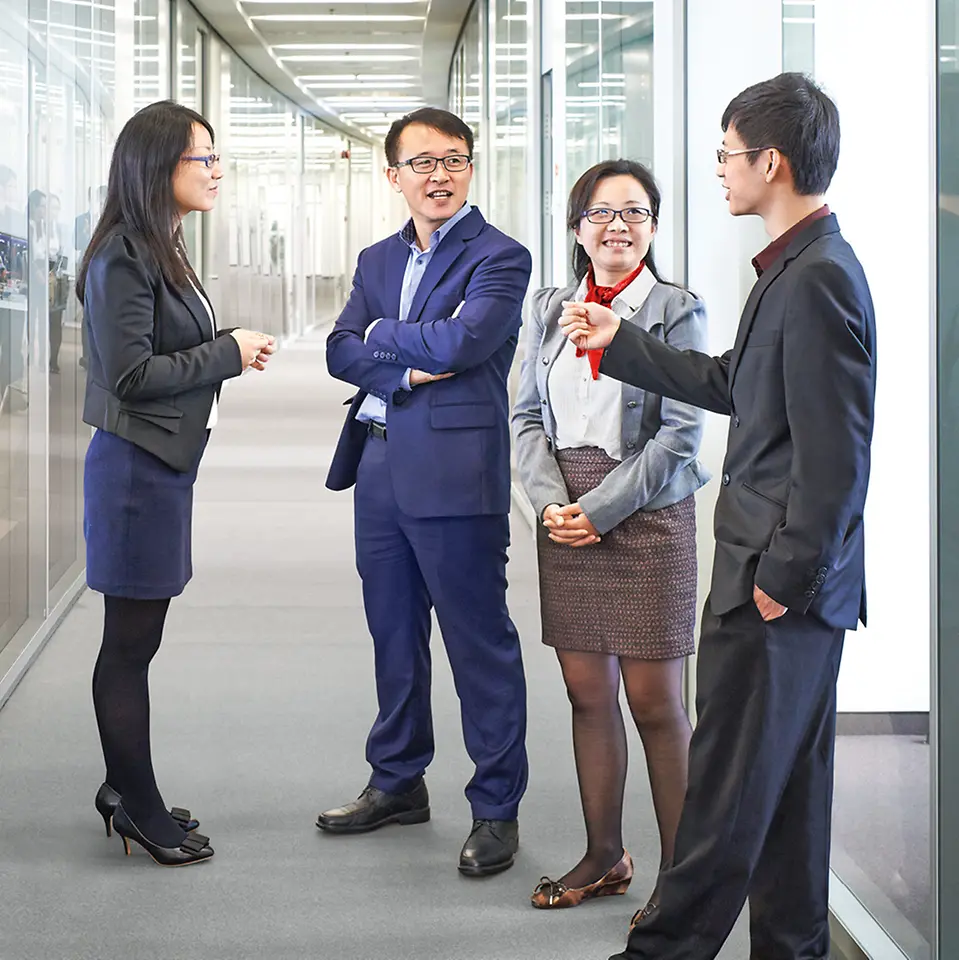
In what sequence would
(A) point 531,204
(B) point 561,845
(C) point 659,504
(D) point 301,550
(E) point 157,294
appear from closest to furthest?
(C) point 659,504
(E) point 157,294
(B) point 561,845
(D) point 301,550
(A) point 531,204

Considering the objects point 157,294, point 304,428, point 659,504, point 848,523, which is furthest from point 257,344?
point 304,428

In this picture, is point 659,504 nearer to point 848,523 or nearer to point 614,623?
point 614,623

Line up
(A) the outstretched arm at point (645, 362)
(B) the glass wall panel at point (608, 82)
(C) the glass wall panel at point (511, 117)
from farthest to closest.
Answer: (C) the glass wall panel at point (511, 117)
(B) the glass wall panel at point (608, 82)
(A) the outstretched arm at point (645, 362)

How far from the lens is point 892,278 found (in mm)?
2709

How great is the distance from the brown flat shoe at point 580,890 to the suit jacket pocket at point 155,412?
1340 mm

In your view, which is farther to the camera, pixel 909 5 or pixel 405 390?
pixel 405 390

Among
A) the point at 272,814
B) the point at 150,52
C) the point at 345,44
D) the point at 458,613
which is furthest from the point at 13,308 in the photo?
the point at 345,44

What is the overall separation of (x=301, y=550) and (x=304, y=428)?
5322 millimetres

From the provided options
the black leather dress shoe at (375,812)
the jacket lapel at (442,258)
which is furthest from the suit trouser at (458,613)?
the jacket lapel at (442,258)

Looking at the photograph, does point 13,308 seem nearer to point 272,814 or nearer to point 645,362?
point 272,814

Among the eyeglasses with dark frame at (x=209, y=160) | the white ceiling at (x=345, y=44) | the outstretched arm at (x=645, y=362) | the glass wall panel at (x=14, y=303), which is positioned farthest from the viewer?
the white ceiling at (x=345, y=44)

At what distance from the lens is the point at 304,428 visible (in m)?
12.8

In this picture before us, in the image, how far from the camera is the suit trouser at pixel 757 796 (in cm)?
242

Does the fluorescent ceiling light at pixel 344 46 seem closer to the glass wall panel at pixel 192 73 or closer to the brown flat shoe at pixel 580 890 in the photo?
the glass wall panel at pixel 192 73
